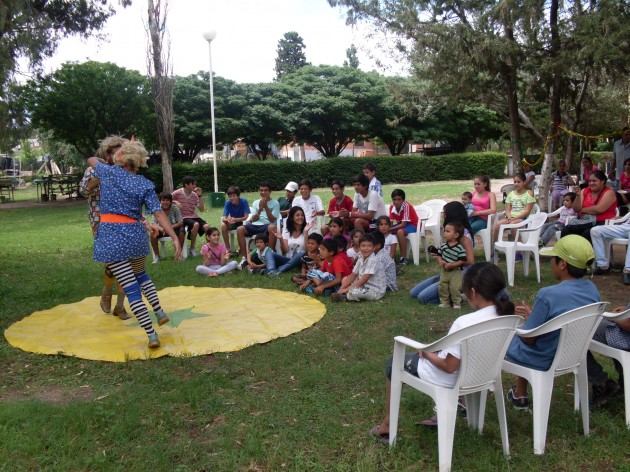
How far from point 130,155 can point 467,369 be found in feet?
10.5

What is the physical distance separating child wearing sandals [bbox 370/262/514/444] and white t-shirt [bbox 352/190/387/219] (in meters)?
4.97

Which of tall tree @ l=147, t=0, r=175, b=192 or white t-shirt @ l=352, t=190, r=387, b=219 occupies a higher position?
tall tree @ l=147, t=0, r=175, b=192

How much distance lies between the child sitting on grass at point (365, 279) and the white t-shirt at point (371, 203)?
1.87 meters

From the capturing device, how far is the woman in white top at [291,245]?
7633 millimetres

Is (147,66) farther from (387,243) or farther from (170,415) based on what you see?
(170,415)

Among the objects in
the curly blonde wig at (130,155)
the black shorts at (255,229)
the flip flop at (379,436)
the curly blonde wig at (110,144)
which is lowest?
the flip flop at (379,436)

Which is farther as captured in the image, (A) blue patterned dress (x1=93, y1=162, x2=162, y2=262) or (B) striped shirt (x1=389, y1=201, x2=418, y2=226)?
(B) striped shirt (x1=389, y1=201, x2=418, y2=226)

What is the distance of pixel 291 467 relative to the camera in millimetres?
2832

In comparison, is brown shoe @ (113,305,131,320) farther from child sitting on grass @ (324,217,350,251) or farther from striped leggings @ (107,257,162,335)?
child sitting on grass @ (324,217,350,251)

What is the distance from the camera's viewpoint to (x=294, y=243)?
7891mm

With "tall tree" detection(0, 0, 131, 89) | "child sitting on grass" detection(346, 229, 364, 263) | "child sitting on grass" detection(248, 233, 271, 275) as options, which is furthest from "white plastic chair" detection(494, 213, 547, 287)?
"tall tree" detection(0, 0, 131, 89)

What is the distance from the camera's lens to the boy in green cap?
9.60 feet

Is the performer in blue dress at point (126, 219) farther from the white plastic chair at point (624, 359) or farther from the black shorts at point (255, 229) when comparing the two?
the black shorts at point (255, 229)

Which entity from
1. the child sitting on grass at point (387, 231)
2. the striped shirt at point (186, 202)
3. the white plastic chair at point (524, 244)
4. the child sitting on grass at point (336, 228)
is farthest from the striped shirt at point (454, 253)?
the striped shirt at point (186, 202)
